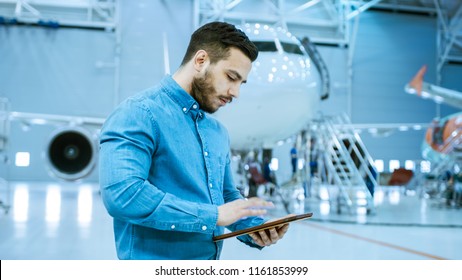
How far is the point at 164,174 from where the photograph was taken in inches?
46.2

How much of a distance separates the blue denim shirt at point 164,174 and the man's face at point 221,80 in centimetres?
4

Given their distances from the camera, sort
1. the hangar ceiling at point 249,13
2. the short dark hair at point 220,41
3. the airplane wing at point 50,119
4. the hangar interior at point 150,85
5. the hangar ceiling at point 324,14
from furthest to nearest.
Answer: the airplane wing at point 50,119 → the hangar ceiling at point 324,14 → the hangar ceiling at point 249,13 → the hangar interior at point 150,85 → the short dark hair at point 220,41

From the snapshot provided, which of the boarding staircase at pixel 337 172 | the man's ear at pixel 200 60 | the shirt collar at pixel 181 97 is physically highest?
the man's ear at pixel 200 60

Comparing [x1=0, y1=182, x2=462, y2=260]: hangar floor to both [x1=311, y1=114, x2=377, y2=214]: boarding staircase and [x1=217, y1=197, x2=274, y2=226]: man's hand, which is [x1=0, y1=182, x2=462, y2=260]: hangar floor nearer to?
[x1=311, y1=114, x2=377, y2=214]: boarding staircase

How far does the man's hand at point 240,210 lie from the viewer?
1009mm

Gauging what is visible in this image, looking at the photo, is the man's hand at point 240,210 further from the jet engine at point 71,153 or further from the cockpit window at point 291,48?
the jet engine at point 71,153

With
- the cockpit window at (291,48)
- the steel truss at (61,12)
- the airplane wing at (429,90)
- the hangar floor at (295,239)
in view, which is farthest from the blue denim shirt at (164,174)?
the airplane wing at (429,90)

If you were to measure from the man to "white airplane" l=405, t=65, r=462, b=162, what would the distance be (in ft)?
24.4

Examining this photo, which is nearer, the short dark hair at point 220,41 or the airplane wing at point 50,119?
the short dark hair at point 220,41

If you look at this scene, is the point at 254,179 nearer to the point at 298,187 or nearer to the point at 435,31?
the point at 298,187

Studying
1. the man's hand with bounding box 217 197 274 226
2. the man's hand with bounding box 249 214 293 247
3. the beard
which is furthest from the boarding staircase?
the man's hand with bounding box 217 197 274 226

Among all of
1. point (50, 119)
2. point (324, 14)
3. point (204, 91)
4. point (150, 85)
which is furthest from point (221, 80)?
point (324, 14)

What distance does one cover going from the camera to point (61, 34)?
591cm
